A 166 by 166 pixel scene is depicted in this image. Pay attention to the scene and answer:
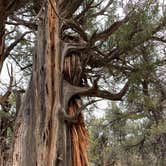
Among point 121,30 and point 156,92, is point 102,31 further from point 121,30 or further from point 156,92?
point 156,92

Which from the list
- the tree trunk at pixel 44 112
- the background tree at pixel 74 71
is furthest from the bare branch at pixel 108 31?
the tree trunk at pixel 44 112

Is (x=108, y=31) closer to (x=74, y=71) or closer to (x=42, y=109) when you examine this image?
(x=74, y=71)

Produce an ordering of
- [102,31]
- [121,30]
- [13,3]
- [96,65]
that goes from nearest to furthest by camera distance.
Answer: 1. [13,3]
2. [121,30]
3. [102,31]
4. [96,65]

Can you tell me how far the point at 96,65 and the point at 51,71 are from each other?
0.79 metres

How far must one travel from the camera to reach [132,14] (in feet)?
11.6

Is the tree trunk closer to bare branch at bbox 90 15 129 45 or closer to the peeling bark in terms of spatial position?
the peeling bark

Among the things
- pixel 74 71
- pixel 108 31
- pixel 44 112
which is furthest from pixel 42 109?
pixel 108 31

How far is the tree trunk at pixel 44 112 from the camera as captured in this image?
11.0ft

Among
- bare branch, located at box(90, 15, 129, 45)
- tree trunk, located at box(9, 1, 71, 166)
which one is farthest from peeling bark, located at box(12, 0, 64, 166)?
bare branch, located at box(90, 15, 129, 45)

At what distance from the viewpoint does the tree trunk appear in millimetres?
3342

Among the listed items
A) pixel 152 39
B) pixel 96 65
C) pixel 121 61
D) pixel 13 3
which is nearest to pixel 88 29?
pixel 96 65

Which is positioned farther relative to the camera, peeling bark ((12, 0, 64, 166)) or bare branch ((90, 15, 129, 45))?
bare branch ((90, 15, 129, 45))

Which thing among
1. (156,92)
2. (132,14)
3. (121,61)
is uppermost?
(132,14)

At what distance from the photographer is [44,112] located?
3445 millimetres
